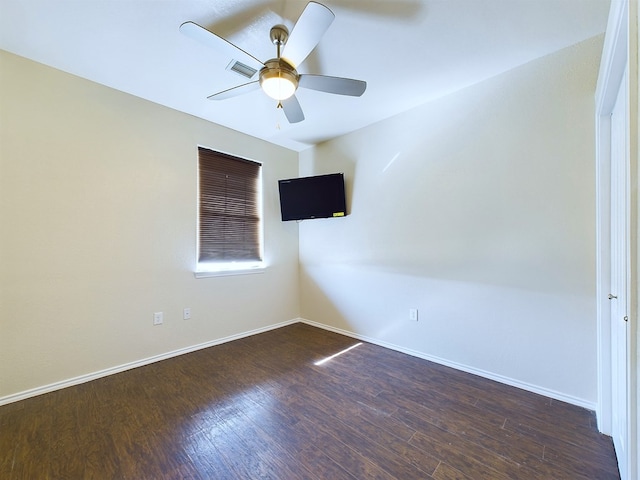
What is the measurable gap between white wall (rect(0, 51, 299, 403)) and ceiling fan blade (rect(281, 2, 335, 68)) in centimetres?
181

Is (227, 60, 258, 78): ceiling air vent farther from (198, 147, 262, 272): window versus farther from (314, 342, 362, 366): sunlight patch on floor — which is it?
(314, 342, 362, 366): sunlight patch on floor

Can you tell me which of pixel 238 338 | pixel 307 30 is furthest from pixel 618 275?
pixel 238 338

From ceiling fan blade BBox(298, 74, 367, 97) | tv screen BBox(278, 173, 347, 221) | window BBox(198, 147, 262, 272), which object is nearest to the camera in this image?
ceiling fan blade BBox(298, 74, 367, 97)

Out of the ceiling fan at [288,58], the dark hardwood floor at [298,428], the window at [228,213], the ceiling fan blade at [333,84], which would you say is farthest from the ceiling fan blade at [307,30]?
the dark hardwood floor at [298,428]

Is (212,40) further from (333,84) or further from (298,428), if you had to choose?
(298,428)

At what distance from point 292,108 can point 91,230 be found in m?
2.00

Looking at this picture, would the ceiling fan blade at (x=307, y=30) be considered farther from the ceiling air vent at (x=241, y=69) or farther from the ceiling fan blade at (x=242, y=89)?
the ceiling air vent at (x=241, y=69)

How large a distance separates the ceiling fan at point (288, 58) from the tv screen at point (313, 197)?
1296mm

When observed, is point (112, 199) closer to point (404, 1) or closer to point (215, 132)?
point (215, 132)

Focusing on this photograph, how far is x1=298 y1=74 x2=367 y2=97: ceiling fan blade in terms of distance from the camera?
186 centimetres

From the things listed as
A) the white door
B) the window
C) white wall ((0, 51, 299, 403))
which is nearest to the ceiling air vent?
white wall ((0, 51, 299, 403))

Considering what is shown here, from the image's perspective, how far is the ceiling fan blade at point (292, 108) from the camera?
2.12 meters

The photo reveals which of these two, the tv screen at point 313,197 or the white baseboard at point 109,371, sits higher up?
the tv screen at point 313,197

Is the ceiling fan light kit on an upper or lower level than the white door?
upper
